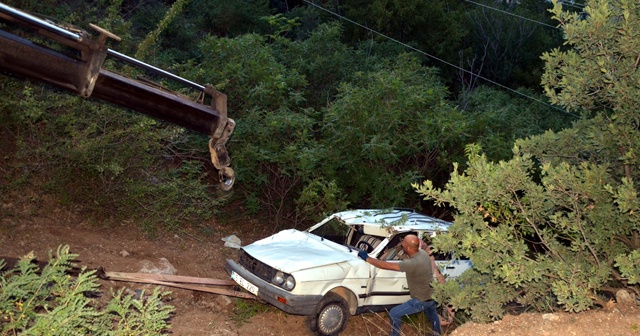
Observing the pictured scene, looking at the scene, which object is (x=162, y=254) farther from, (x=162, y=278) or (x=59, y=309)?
(x=59, y=309)

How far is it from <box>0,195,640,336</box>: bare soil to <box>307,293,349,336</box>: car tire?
383mm

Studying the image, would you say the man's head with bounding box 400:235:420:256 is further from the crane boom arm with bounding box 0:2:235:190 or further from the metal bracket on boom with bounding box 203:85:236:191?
the crane boom arm with bounding box 0:2:235:190

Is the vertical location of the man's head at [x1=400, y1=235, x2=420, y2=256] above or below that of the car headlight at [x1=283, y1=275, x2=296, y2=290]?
above

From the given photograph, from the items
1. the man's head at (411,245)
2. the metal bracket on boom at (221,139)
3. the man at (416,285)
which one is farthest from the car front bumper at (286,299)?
the metal bracket on boom at (221,139)

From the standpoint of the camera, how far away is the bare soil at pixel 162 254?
9.05 metres

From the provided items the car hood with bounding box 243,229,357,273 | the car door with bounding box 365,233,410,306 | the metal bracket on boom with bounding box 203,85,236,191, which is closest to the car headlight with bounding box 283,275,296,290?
the car hood with bounding box 243,229,357,273

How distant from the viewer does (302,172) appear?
12992 millimetres

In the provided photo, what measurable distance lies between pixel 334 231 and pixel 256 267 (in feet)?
5.47

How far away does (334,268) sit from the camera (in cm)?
873

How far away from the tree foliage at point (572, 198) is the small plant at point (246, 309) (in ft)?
11.6

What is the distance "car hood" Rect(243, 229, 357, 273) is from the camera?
865 cm

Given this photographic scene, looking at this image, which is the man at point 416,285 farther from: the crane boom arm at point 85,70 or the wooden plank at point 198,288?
the crane boom arm at point 85,70

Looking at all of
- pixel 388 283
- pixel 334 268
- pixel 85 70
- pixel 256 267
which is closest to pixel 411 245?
pixel 334 268

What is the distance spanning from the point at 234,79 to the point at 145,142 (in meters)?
3.62
